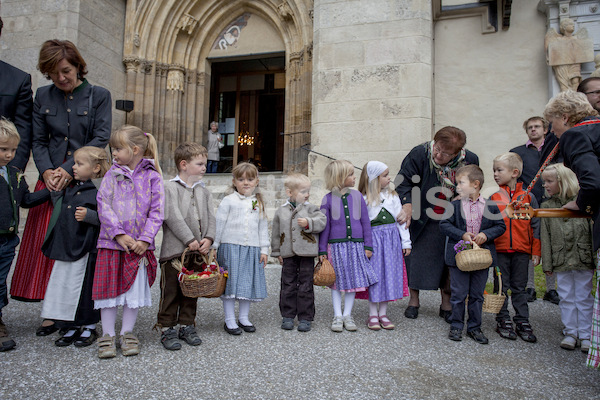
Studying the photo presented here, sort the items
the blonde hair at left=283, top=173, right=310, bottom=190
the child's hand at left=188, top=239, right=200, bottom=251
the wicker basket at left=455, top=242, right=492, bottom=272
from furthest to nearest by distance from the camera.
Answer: the blonde hair at left=283, top=173, right=310, bottom=190 < the wicker basket at left=455, top=242, right=492, bottom=272 < the child's hand at left=188, top=239, right=200, bottom=251

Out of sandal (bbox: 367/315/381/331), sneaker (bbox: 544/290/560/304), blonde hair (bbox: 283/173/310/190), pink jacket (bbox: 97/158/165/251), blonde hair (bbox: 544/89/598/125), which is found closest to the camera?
blonde hair (bbox: 544/89/598/125)

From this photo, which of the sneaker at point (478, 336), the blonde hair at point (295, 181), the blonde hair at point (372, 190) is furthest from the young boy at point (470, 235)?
the blonde hair at point (295, 181)

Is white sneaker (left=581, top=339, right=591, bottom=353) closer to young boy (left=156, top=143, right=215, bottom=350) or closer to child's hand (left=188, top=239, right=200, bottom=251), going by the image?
young boy (left=156, top=143, right=215, bottom=350)

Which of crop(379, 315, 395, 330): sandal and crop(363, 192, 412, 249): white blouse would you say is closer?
crop(379, 315, 395, 330): sandal

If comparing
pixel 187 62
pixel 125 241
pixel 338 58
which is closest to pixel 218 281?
pixel 125 241

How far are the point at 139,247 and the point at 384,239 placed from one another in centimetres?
194

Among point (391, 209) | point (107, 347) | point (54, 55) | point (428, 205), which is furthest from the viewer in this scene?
point (428, 205)

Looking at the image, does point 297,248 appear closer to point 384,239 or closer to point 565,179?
point 384,239

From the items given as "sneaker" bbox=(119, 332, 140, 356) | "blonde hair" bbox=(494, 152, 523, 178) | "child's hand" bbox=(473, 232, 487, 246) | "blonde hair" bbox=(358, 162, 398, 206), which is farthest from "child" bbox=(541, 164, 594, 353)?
"sneaker" bbox=(119, 332, 140, 356)

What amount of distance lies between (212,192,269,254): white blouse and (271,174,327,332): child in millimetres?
167

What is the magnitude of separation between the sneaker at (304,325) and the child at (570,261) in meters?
1.75

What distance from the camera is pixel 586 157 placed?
7.19 ft

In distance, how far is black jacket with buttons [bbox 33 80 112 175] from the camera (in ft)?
10.3

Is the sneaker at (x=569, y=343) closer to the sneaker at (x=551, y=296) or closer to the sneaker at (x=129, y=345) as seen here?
the sneaker at (x=551, y=296)
